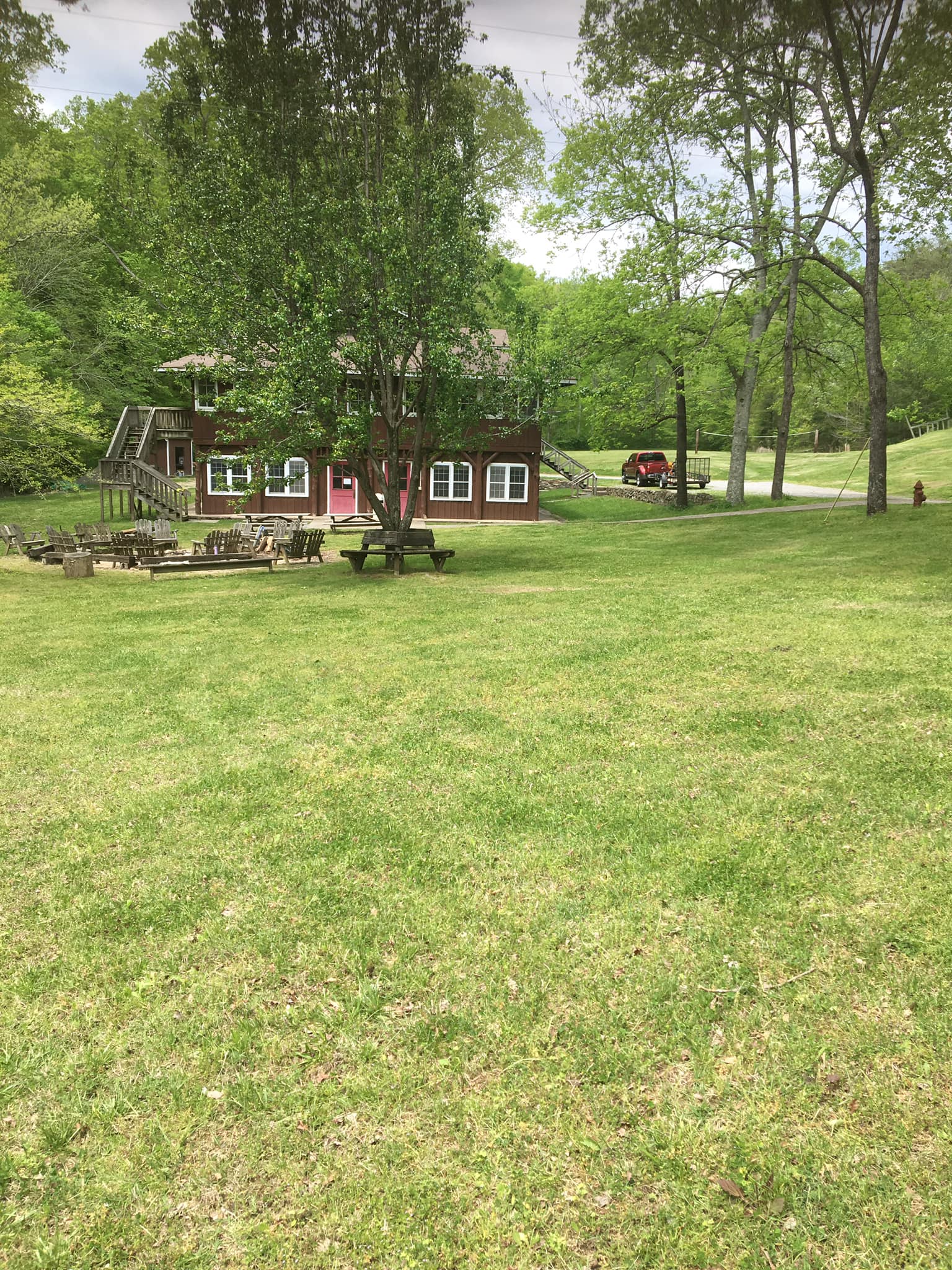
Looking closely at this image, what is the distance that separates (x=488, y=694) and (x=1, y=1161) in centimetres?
588

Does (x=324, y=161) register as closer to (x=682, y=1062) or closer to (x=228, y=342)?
(x=228, y=342)

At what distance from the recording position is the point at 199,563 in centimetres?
1988

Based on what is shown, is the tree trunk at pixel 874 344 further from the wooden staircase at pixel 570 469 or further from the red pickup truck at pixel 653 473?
the wooden staircase at pixel 570 469

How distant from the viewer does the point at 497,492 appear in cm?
3481

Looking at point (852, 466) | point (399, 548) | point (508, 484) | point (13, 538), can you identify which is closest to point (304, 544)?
point (399, 548)

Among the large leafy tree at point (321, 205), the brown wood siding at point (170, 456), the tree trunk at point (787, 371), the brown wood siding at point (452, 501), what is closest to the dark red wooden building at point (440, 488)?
the brown wood siding at point (452, 501)

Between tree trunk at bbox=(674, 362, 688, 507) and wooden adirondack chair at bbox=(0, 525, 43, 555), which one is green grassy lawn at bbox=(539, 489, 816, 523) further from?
wooden adirondack chair at bbox=(0, 525, 43, 555)

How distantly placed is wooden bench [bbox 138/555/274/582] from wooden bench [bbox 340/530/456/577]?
2.80m

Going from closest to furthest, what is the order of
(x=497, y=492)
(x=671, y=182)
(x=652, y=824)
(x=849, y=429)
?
(x=652, y=824) → (x=671, y=182) → (x=497, y=492) → (x=849, y=429)

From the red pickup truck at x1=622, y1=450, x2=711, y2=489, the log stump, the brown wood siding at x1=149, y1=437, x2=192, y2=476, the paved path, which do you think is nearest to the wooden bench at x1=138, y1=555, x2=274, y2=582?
the log stump

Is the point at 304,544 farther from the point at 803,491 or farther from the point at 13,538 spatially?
the point at 803,491

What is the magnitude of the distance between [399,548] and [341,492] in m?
17.7

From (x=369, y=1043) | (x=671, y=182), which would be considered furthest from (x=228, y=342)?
(x=671, y=182)

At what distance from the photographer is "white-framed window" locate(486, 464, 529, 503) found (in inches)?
1363
